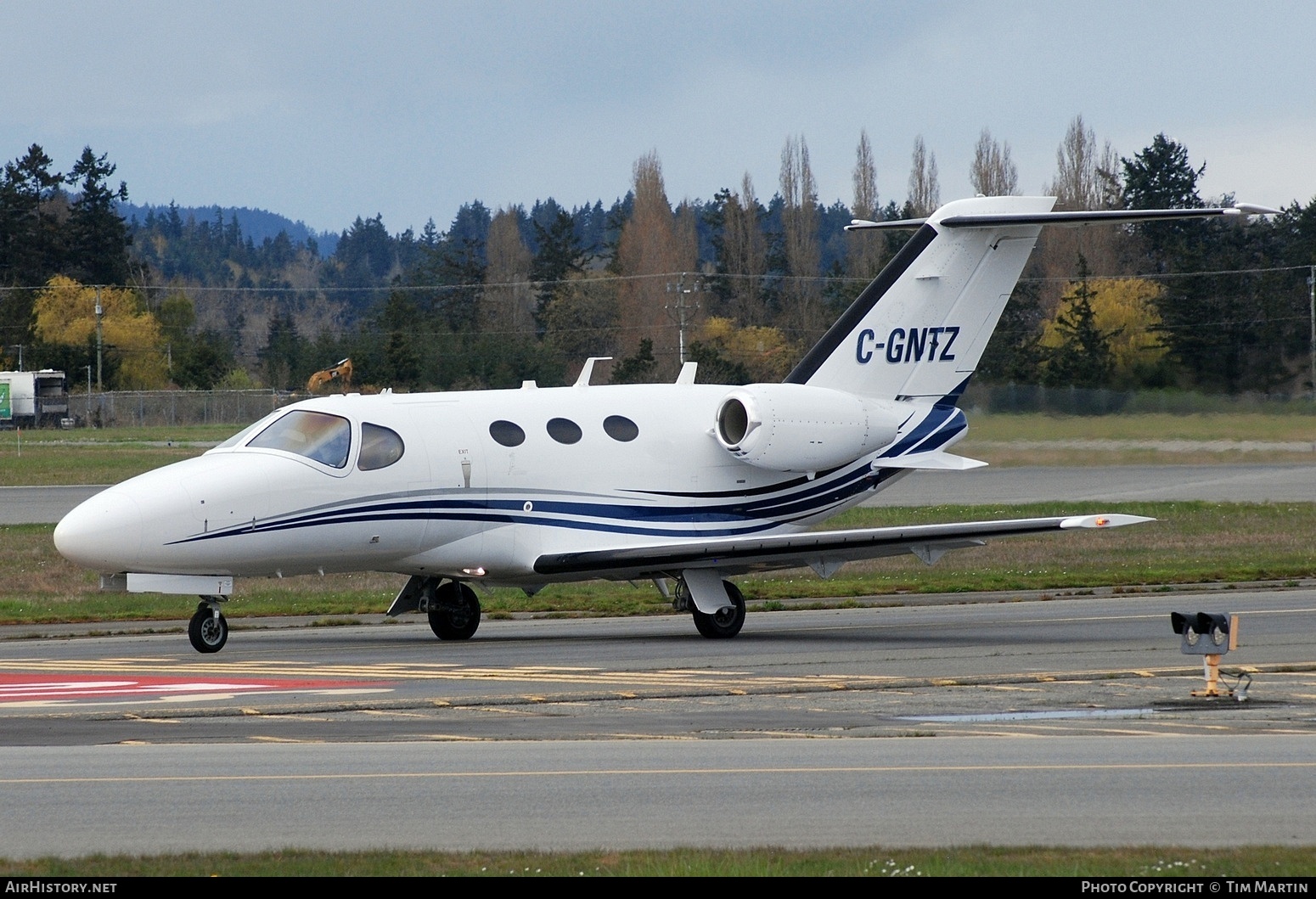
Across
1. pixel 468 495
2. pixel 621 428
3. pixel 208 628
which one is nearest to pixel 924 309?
pixel 621 428

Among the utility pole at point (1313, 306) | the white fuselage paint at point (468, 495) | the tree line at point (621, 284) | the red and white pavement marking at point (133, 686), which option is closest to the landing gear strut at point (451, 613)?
the white fuselage paint at point (468, 495)

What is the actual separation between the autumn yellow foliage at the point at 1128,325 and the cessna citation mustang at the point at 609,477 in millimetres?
8801

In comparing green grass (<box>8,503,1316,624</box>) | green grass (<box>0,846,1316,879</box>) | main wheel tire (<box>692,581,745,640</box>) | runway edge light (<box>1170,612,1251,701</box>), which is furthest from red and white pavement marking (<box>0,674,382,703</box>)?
green grass (<box>8,503,1316,624</box>)

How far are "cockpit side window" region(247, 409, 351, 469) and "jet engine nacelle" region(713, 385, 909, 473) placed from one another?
483cm

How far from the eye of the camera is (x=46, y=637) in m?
21.5

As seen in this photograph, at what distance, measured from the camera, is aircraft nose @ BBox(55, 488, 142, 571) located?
17438mm

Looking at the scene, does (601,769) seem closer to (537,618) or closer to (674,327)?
(537,618)

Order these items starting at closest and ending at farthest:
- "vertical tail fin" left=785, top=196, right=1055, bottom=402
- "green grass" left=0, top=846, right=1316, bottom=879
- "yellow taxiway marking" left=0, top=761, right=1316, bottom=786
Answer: "green grass" left=0, top=846, right=1316, bottom=879 < "yellow taxiway marking" left=0, top=761, right=1316, bottom=786 < "vertical tail fin" left=785, top=196, right=1055, bottom=402

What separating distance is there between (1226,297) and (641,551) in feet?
71.8

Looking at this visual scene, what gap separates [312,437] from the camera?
62.3 ft

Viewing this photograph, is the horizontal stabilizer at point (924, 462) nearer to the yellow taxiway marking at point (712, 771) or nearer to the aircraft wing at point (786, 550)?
the aircraft wing at point (786, 550)

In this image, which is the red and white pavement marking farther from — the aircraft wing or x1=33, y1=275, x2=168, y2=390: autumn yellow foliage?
x1=33, y1=275, x2=168, y2=390: autumn yellow foliage

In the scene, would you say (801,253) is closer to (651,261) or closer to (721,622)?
(651,261)

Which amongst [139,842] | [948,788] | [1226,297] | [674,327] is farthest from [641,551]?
[674,327]
